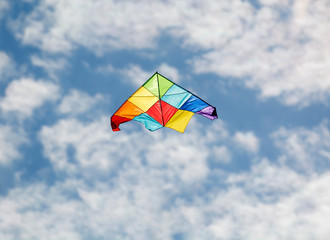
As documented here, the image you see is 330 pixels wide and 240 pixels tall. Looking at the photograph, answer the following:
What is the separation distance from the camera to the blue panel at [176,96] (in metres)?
16.4

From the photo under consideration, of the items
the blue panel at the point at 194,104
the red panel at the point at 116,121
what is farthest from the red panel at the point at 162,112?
the red panel at the point at 116,121

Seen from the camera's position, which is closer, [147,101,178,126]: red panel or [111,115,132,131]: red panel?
[111,115,132,131]: red panel

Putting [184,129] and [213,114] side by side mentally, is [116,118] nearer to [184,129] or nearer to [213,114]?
[184,129]

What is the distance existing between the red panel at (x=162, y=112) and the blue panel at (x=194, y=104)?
60 cm

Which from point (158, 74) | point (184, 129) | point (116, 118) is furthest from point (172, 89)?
point (116, 118)

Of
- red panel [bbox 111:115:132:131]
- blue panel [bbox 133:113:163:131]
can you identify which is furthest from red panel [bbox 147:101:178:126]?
red panel [bbox 111:115:132:131]

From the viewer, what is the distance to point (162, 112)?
17.1 meters

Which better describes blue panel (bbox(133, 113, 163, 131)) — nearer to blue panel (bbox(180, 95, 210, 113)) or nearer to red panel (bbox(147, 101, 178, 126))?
red panel (bbox(147, 101, 178, 126))

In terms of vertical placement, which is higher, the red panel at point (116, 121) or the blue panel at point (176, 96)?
the blue panel at point (176, 96)

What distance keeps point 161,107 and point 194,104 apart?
186 centimetres

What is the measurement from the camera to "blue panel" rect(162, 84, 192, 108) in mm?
16355

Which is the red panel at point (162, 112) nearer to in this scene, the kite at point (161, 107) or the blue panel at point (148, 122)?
the kite at point (161, 107)

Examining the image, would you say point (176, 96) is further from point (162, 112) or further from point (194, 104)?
point (162, 112)

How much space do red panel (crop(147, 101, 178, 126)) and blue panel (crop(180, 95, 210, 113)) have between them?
1.98ft
